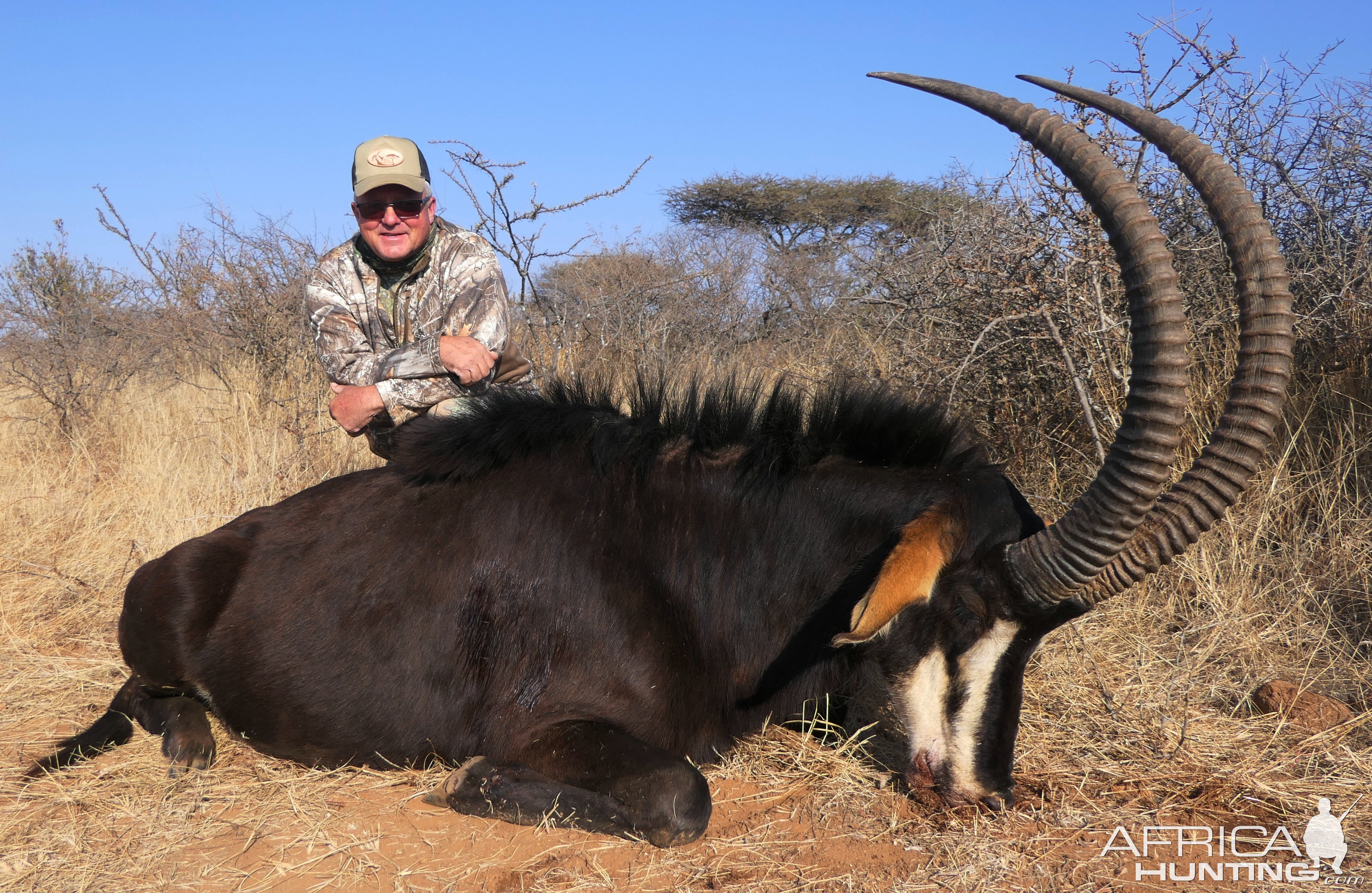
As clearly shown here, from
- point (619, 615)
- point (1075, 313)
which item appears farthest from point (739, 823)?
point (1075, 313)

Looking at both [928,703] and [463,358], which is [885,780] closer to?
[928,703]

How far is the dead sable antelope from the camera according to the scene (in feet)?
9.95

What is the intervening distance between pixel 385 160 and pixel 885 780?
4.03 meters

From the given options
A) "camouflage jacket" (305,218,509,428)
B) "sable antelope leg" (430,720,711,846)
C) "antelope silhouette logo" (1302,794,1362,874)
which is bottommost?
"sable antelope leg" (430,720,711,846)

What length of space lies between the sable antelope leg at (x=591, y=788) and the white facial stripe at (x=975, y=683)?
2.85 ft

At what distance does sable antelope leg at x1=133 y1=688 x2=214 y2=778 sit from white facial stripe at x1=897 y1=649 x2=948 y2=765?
283 centimetres

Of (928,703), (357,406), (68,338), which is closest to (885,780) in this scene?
(928,703)

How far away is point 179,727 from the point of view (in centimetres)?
409

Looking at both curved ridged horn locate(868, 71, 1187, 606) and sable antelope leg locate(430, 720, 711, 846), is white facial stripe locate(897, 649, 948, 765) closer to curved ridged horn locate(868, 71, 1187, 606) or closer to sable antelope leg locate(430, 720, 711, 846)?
curved ridged horn locate(868, 71, 1187, 606)

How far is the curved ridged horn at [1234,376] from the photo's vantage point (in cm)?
300

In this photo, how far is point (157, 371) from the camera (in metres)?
12.9

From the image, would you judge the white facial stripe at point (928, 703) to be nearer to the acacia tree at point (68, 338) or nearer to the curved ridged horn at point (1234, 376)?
the curved ridged horn at point (1234, 376)

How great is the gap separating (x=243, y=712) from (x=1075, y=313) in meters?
4.92

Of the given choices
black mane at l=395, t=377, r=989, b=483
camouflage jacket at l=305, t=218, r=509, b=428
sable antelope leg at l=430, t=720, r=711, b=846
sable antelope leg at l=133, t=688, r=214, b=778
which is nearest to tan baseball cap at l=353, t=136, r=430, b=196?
camouflage jacket at l=305, t=218, r=509, b=428
